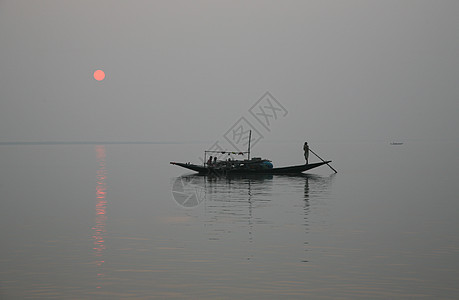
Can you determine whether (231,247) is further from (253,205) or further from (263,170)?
(263,170)

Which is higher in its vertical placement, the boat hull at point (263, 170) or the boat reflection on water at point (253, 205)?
the boat hull at point (263, 170)

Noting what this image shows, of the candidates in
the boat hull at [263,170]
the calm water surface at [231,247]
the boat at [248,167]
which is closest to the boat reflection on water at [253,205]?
the calm water surface at [231,247]

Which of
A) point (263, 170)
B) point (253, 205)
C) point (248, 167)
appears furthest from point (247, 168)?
point (253, 205)

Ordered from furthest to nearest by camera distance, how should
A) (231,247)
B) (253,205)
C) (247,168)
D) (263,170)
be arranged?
1. (247,168)
2. (263,170)
3. (253,205)
4. (231,247)

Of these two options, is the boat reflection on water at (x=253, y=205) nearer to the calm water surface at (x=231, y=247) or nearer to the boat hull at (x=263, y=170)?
the calm water surface at (x=231, y=247)

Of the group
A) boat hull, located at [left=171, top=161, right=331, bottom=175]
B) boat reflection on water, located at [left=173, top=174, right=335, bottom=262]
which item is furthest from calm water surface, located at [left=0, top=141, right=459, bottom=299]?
boat hull, located at [left=171, top=161, right=331, bottom=175]

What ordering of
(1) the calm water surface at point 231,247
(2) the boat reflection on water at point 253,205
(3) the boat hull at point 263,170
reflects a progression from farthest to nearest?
(3) the boat hull at point 263,170, (2) the boat reflection on water at point 253,205, (1) the calm water surface at point 231,247

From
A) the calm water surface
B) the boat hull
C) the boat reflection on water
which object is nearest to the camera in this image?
the calm water surface

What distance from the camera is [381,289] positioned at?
577 inches

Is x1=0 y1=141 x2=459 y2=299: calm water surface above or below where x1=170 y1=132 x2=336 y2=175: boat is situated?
below

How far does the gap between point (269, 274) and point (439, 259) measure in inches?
249

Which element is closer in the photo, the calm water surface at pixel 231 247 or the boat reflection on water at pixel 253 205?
the calm water surface at pixel 231 247

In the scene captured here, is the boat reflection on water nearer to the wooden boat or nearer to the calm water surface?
the calm water surface

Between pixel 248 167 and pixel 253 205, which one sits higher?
pixel 248 167
